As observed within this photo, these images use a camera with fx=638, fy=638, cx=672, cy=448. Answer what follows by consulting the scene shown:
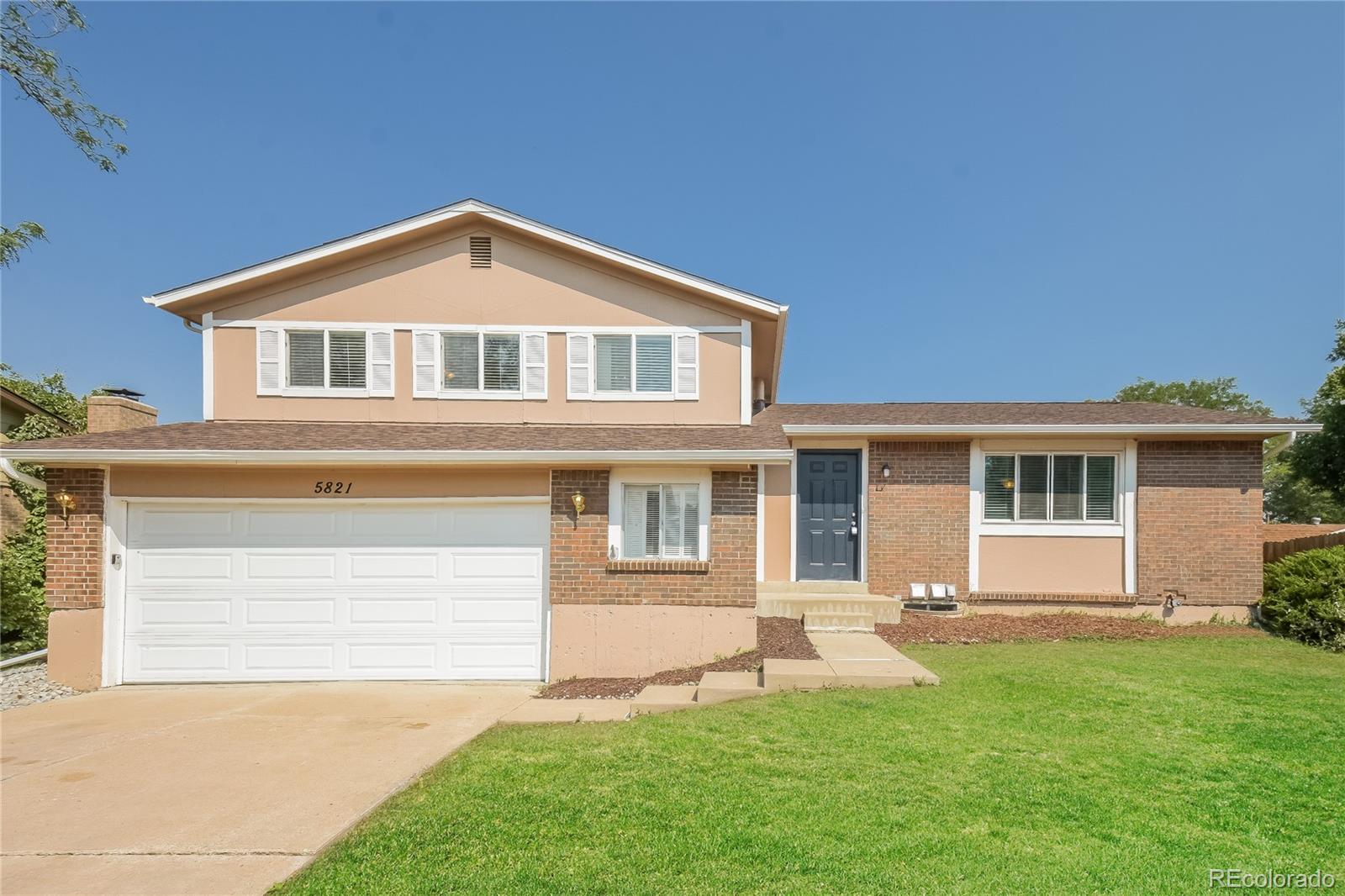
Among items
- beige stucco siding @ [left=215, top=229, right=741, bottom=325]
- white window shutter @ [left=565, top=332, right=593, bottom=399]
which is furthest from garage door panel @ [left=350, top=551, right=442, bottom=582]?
beige stucco siding @ [left=215, top=229, right=741, bottom=325]

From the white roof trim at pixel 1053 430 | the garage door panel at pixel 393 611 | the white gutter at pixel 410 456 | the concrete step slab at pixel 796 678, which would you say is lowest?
the concrete step slab at pixel 796 678

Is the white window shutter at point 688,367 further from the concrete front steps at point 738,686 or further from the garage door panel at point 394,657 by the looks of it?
the garage door panel at point 394,657

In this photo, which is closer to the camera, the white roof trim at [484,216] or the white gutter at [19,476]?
the white gutter at [19,476]

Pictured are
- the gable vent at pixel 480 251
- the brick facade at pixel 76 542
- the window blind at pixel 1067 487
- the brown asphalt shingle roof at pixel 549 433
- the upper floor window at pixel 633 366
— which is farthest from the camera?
the window blind at pixel 1067 487

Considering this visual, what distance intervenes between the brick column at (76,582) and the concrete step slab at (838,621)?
9763 mm

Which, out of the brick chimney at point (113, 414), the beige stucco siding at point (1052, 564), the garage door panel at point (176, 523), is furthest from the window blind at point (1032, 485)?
the brick chimney at point (113, 414)

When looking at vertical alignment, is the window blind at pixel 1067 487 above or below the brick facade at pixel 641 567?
above

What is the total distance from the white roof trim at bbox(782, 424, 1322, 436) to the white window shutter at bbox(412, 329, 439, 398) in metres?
5.81

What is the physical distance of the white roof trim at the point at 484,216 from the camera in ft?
32.8

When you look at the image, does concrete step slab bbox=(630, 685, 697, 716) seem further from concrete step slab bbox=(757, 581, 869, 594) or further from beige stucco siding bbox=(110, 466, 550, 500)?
concrete step slab bbox=(757, 581, 869, 594)

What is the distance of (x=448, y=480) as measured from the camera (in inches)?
340

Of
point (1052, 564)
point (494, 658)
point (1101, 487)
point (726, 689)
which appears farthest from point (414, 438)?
point (1101, 487)

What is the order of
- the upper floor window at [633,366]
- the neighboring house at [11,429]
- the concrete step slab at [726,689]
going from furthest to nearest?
the neighboring house at [11,429] → the upper floor window at [633,366] → the concrete step slab at [726,689]

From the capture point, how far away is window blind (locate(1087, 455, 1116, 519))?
1097cm
